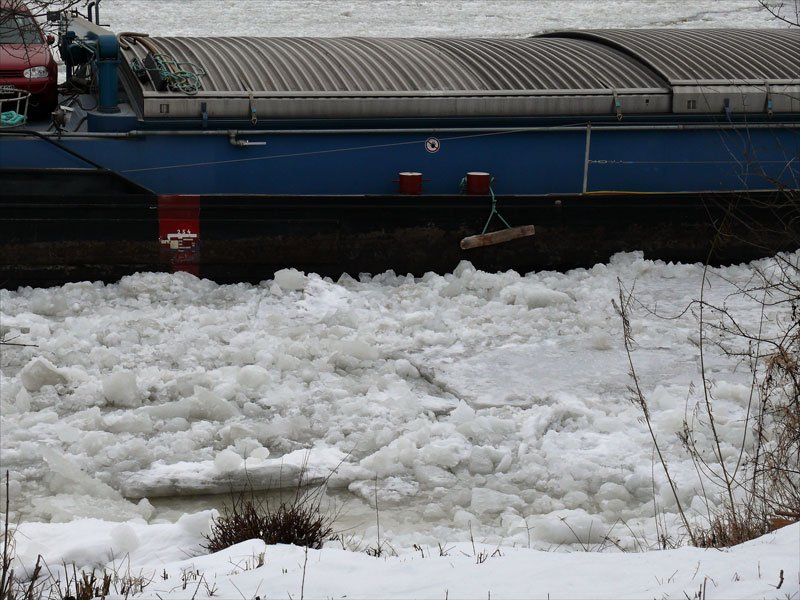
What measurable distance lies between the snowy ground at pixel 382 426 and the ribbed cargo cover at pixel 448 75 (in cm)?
175

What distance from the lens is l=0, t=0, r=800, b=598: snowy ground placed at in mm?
5328

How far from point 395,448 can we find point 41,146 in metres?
5.24

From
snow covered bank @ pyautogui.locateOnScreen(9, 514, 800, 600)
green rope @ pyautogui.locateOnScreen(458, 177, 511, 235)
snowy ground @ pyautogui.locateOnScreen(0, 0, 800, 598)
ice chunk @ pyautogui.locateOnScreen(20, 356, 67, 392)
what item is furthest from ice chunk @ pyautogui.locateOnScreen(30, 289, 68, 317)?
snow covered bank @ pyautogui.locateOnScreen(9, 514, 800, 600)

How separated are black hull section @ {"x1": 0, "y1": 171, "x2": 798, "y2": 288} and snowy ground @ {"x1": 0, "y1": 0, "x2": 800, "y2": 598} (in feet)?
0.79

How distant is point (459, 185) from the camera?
38.9 feet

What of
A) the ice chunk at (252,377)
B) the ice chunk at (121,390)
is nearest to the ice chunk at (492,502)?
the ice chunk at (252,377)

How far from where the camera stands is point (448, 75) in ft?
38.8

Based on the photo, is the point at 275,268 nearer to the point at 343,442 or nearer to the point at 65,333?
the point at 65,333

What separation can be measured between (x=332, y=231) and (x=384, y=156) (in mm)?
963

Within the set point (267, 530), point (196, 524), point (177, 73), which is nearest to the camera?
Result: point (267, 530)

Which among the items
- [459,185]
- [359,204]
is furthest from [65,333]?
[459,185]

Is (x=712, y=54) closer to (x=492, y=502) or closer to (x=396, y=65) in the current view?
(x=396, y=65)

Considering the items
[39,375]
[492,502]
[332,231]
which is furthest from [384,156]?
[492,502]

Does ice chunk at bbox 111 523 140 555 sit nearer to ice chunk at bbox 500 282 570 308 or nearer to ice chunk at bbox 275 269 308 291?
ice chunk at bbox 275 269 308 291
